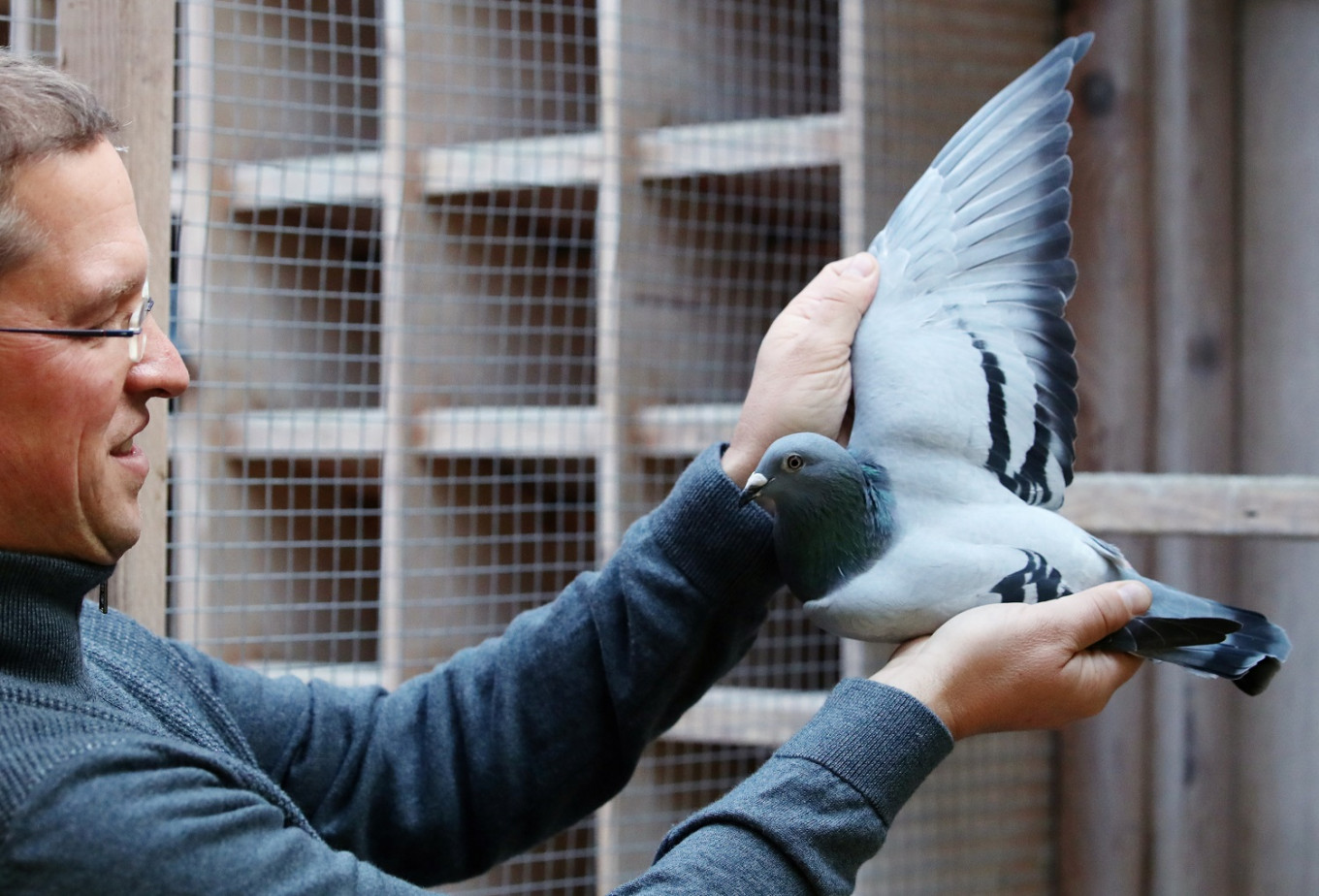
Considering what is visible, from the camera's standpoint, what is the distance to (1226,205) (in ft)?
3.60

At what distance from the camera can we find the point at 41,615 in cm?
45

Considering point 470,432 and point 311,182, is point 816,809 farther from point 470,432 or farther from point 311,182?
point 311,182

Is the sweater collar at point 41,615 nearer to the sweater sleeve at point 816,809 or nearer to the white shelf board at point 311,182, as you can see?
the sweater sleeve at point 816,809

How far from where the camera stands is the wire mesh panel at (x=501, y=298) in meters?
1.05

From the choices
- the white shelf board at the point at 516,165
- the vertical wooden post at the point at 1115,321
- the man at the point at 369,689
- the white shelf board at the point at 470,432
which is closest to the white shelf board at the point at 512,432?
the white shelf board at the point at 470,432

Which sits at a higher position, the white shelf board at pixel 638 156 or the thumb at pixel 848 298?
the white shelf board at pixel 638 156

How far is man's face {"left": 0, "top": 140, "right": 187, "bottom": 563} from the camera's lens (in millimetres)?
438

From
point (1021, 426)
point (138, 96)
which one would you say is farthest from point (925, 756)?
point (138, 96)

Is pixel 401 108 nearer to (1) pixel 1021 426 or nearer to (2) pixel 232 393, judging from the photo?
(2) pixel 232 393

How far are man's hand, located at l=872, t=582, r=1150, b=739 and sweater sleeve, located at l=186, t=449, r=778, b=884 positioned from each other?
0.14m

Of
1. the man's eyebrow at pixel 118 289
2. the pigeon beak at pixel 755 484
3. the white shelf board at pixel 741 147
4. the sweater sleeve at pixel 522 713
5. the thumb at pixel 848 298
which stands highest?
the white shelf board at pixel 741 147

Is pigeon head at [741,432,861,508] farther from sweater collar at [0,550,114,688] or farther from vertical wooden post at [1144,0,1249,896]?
vertical wooden post at [1144,0,1249,896]

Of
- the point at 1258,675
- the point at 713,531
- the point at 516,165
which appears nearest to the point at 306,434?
the point at 516,165

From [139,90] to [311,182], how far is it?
371 mm
